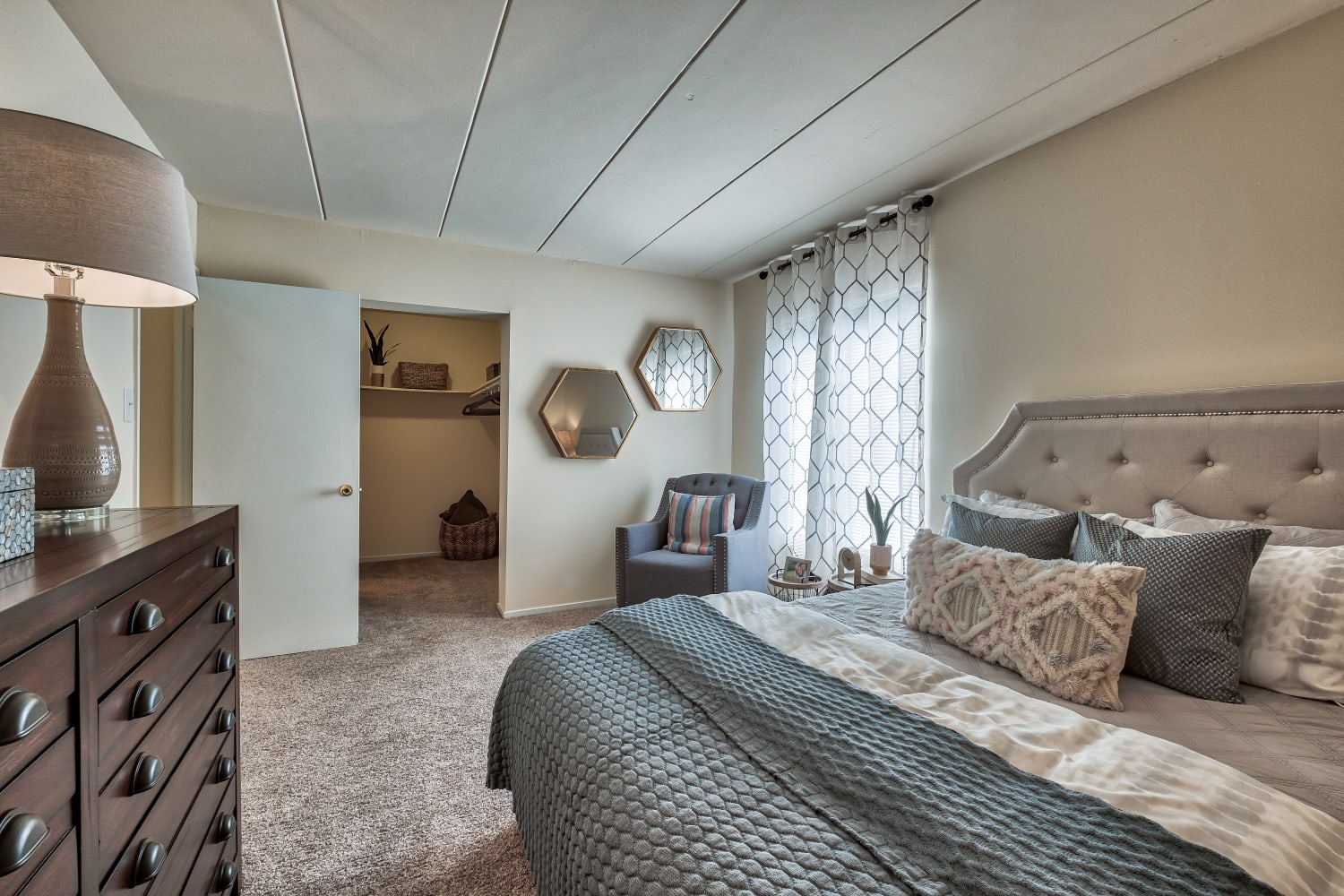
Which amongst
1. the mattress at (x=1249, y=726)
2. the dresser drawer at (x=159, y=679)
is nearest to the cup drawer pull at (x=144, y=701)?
the dresser drawer at (x=159, y=679)

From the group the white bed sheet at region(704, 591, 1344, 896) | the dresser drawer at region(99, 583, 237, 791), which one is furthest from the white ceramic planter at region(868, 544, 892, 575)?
the dresser drawer at region(99, 583, 237, 791)

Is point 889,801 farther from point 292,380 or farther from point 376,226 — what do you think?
point 376,226

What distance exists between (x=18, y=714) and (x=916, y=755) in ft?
3.80

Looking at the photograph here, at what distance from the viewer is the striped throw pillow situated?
11.3 feet

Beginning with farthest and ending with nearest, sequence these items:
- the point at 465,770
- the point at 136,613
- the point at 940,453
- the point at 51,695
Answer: the point at 940,453 < the point at 465,770 < the point at 136,613 < the point at 51,695

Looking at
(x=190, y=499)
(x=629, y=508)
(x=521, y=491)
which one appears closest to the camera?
(x=190, y=499)

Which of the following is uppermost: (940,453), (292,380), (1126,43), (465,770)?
(1126,43)

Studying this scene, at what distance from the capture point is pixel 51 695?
610 mm

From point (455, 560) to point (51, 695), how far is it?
5007 millimetres

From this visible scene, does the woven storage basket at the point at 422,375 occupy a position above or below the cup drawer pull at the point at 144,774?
above

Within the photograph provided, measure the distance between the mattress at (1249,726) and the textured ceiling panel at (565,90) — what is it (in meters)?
1.93

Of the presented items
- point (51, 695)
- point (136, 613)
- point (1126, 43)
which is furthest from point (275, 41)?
point (1126, 43)

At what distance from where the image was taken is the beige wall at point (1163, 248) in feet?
5.26

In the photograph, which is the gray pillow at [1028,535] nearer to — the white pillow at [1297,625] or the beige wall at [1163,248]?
the white pillow at [1297,625]
